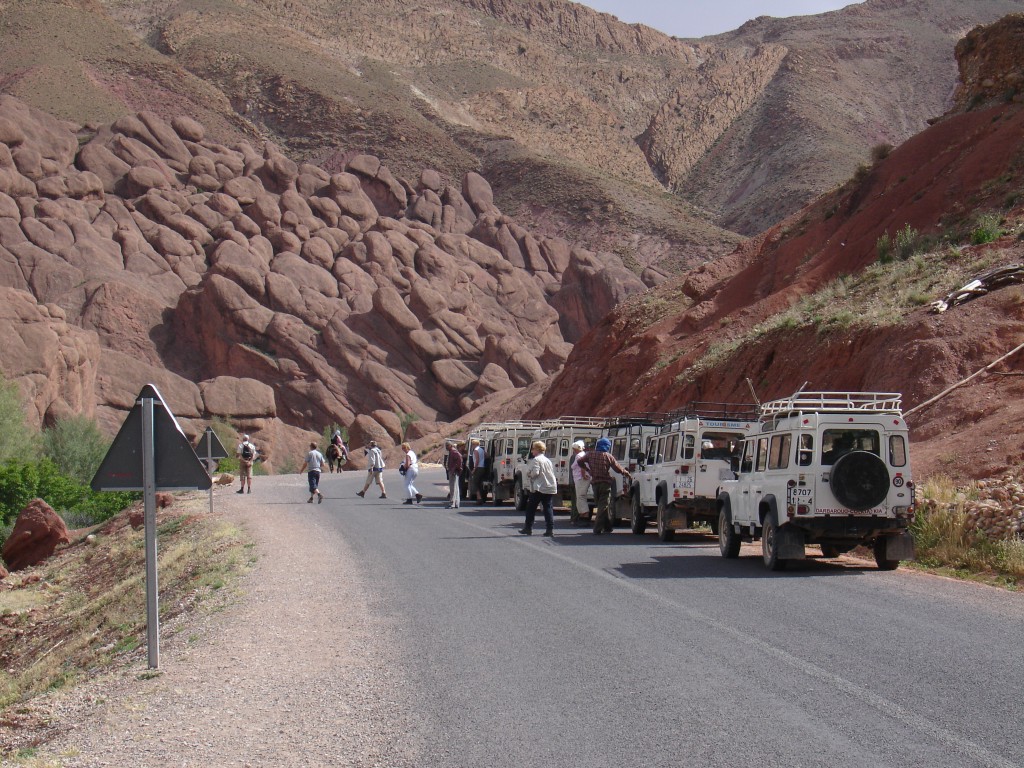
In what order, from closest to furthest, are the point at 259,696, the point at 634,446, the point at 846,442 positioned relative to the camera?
1. the point at 259,696
2. the point at 846,442
3. the point at 634,446

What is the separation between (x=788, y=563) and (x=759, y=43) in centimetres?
18408

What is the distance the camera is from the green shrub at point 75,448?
178ft

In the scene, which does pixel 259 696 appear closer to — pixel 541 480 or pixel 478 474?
pixel 541 480

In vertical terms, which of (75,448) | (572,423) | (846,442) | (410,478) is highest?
(572,423)

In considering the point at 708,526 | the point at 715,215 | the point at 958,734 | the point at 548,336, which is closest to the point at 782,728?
the point at 958,734

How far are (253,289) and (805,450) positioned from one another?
77133mm

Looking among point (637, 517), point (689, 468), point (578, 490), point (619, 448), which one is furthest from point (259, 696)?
point (619, 448)

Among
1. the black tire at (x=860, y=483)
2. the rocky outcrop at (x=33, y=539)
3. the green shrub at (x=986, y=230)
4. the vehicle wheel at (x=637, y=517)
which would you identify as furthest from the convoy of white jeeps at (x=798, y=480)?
the rocky outcrop at (x=33, y=539)

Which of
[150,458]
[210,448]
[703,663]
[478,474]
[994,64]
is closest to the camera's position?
[150,458]

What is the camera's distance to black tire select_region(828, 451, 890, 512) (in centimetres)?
1298

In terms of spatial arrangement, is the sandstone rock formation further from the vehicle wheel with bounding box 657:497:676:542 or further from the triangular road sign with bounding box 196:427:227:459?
the vehicle wheel with bounding box 657:497:676:542

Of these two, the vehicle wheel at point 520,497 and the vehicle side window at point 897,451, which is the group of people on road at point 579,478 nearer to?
the vehicle wheel at point 520,497

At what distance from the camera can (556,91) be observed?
152250 millimetres

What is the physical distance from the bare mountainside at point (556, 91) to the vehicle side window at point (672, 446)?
8510 centimetres
